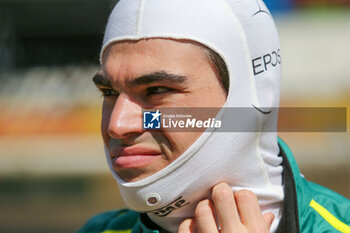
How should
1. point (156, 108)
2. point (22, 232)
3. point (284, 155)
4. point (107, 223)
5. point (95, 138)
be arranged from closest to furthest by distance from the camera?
point (156, 108) < point (284, 155) < point (107, 223) < point (22, 232) < point (95, 138)

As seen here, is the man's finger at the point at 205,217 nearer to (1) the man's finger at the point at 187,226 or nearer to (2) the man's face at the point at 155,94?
(1) the man's finger at the point at 187,226

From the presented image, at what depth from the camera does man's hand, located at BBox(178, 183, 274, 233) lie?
202 centimetres

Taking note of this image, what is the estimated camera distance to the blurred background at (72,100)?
10.1m

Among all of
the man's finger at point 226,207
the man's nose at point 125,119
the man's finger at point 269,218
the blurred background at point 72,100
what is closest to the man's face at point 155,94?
the man's nose at point 125,119

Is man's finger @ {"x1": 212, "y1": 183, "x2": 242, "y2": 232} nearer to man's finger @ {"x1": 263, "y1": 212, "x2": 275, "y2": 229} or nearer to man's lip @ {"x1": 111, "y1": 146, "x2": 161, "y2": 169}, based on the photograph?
man's finger @ {"x1": 263, "y1": 212, "x2": 275, "y2": 229}

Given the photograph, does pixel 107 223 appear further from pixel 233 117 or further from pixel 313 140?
pixel 313 140

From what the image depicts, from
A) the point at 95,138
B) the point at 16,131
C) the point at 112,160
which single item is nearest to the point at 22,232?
the point at 95,138

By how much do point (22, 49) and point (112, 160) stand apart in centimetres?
1307

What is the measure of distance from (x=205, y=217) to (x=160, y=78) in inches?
23.0

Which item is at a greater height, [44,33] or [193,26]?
[193,26]

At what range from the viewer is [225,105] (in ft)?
7.14

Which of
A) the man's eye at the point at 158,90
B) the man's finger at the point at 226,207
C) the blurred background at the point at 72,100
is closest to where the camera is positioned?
the man's finger at the point at 226,207

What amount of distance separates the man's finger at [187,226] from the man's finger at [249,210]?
209 millimetres

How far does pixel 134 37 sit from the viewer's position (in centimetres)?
217
